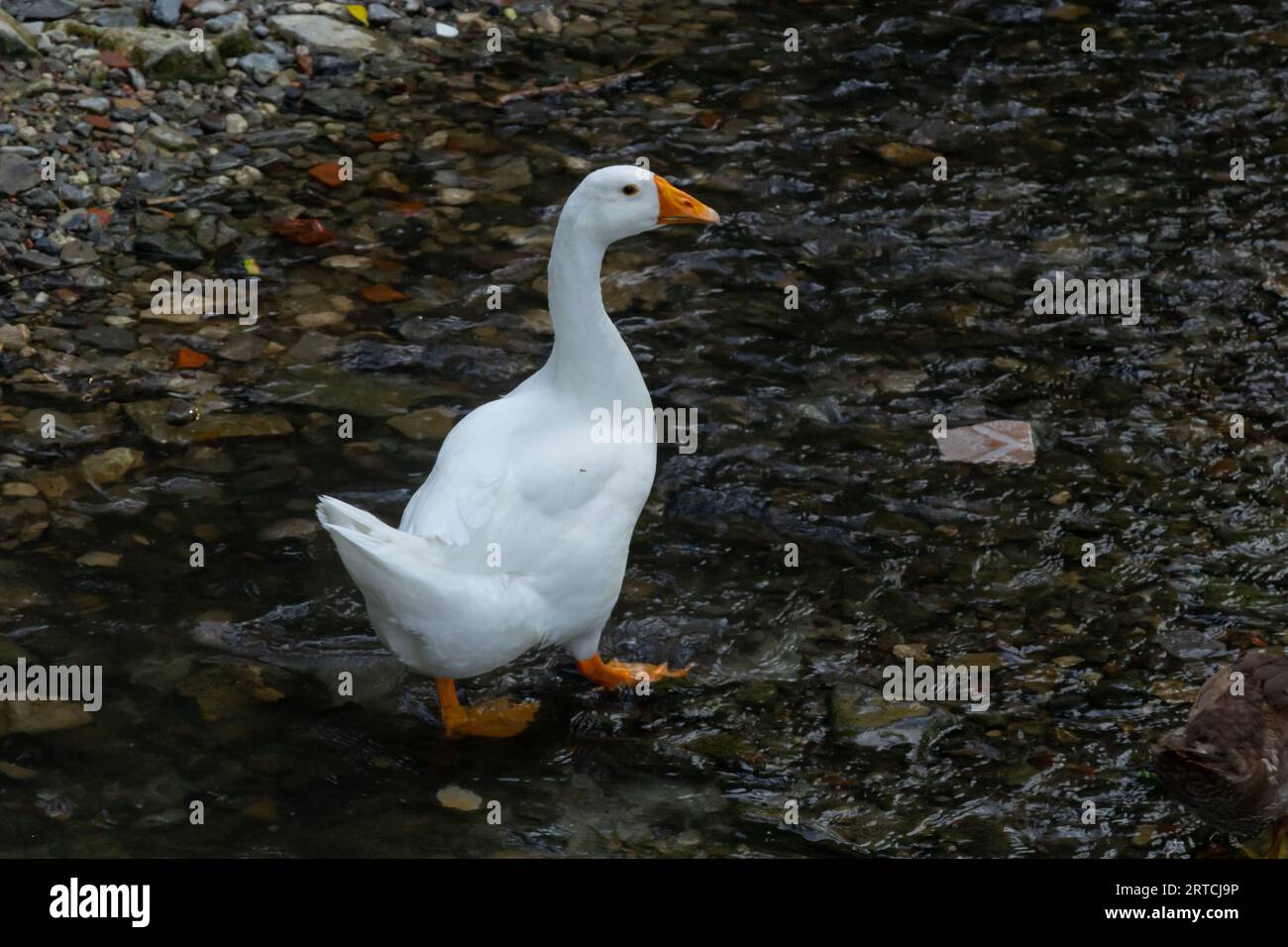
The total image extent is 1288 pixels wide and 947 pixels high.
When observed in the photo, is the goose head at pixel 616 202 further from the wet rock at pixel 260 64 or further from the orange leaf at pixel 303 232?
the wet rock at pixel 260 64

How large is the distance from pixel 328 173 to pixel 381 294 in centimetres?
138

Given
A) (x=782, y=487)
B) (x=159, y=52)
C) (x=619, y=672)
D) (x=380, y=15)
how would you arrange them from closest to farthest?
(x=619, y=672), (x=782, y=487), (x=159, y=52), (x=380, y=15)

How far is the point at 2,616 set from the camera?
20.6ft

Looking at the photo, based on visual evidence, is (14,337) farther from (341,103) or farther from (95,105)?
(341,103)

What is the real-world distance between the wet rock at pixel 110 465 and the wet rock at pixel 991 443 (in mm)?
3991

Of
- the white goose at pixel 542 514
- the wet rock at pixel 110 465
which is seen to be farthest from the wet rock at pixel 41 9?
the white goose at pixel 542 514

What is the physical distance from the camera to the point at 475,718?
5934 mm

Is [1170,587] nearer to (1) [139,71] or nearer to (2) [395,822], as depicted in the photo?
(2) [395,822]

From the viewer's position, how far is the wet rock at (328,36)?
34.8ft

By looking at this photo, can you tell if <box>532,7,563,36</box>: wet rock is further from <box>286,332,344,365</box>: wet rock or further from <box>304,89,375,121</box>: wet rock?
<box>286,332,344,365</box>: wet rock

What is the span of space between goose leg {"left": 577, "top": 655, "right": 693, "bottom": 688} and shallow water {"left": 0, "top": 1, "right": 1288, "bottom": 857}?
0.30 ft

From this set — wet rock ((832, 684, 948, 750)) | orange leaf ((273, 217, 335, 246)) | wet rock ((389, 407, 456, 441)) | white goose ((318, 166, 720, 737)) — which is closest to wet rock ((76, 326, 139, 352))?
orange leaf ((273, 217, 335, 246))

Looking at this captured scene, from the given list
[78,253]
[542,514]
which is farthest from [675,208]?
[78,253]

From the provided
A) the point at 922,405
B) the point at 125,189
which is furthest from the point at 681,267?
the point at 125,189
